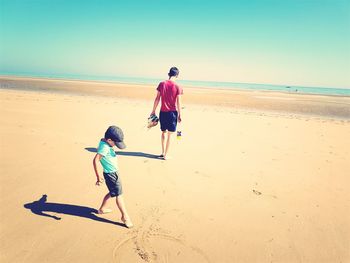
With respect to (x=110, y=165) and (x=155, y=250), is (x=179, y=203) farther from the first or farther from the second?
(x=110, y=165)

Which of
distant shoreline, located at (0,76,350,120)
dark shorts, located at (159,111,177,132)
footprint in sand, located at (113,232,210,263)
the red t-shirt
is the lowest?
footprint in sand, located at (113,232,210,263)

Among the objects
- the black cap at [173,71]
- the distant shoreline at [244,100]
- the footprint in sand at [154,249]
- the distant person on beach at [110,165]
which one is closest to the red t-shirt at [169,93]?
the black cap at [173,71]

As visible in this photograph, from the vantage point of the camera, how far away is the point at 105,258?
2783 millimetres

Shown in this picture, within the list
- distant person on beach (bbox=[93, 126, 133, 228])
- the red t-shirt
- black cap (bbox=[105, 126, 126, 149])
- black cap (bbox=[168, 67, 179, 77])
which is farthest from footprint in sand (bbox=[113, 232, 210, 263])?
black cap (bbox=[168, 67, 179, 77])

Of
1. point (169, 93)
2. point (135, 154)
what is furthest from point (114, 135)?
point (135, 154)

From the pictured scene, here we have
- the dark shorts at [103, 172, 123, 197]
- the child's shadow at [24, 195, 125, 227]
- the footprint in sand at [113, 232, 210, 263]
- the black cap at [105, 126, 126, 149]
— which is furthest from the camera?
the child's shadow at [24, 195, 125, 227]

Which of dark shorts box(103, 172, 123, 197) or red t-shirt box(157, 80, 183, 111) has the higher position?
red t-shirt box(157, 80, 183, 111)

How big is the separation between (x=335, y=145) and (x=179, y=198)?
6.49m

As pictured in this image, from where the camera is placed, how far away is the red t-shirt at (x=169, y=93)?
566 cm

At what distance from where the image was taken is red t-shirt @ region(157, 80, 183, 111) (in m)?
5.66

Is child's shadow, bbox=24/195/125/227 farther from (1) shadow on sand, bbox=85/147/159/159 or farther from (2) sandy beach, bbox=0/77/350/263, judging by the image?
(1) shadow on sand, bbox=85/147/159/159

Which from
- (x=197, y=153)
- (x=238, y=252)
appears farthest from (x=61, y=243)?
(x=197, y=153)

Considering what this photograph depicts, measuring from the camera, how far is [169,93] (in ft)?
18.7

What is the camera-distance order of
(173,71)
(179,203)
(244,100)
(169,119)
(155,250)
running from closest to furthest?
(155,250)
(179,203)
(173,71)
(169,119)
(244,100)
